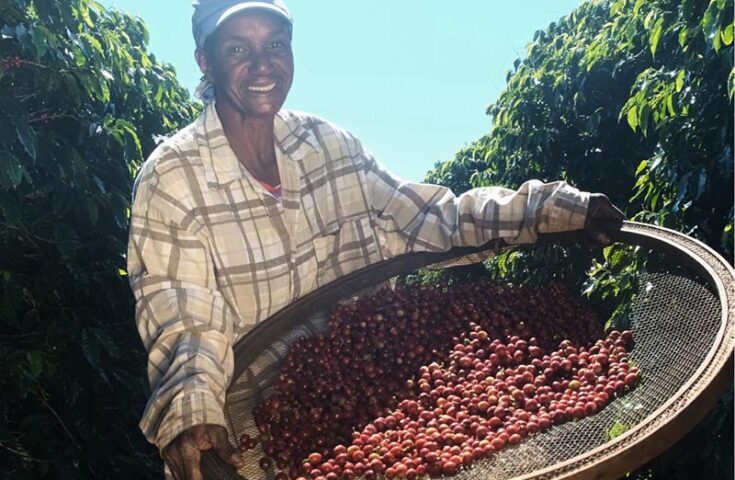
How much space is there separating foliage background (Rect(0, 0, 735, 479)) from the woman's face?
95 centimetres

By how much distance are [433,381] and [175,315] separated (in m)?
0.60

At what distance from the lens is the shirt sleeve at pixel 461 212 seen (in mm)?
2082

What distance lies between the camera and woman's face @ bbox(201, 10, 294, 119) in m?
2.03

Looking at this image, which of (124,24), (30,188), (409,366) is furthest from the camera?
(124,24)

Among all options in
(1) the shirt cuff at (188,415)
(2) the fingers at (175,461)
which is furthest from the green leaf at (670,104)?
(2) the fingers at (175,461)

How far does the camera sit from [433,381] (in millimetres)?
1923

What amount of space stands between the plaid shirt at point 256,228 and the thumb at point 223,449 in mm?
52

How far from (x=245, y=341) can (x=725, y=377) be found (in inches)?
41.7

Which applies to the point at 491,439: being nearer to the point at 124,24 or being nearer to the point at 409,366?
the point at 409,366

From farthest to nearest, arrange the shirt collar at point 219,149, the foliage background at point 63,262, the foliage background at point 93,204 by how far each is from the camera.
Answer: the foliage background at point 63,262
the foliage background at point 93,204
the shirt collar at point 219,149

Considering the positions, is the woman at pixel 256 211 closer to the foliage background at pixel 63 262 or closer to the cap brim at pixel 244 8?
the cap brim at pixel 244 8

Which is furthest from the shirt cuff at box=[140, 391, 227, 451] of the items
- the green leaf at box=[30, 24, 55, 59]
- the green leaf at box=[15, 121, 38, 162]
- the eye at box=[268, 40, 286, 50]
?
the green leaf at box=[30, 24, 55, 59]

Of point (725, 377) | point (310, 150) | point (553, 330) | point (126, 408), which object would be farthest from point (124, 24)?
point (725, 377)

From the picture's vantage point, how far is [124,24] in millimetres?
4531
